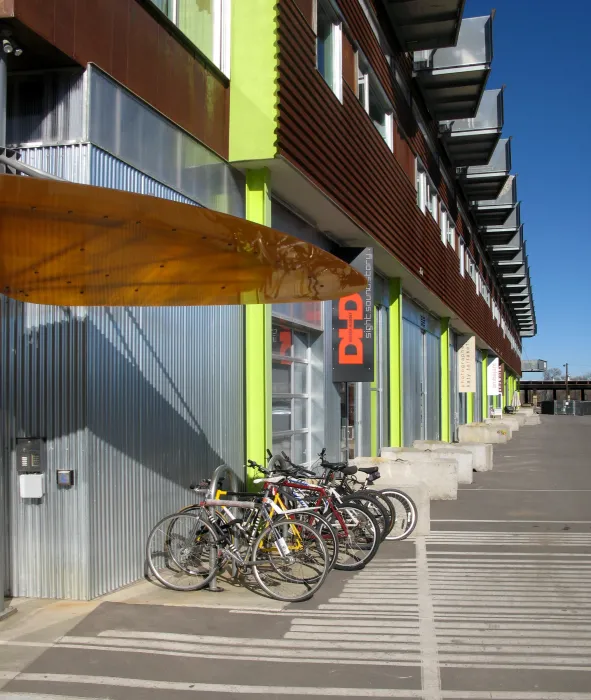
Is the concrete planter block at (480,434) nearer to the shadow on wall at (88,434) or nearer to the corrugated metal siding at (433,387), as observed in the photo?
the corrugated metal siding at (433,387)

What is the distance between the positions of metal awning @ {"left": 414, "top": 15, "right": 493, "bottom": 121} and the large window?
1008 centimetres

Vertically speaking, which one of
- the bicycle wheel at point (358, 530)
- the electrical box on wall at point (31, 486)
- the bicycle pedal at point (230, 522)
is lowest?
the bicycle wheel at point (358, 530)

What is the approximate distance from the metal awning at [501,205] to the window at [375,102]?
17614mm

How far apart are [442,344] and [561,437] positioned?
11.3 m

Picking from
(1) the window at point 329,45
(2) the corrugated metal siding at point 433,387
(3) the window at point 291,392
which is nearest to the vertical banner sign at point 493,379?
(2) the corrugated metal siding at point 433,387

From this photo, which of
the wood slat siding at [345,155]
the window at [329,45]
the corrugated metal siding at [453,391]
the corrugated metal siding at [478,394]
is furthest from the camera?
the corrugated metal siding at [478,394]

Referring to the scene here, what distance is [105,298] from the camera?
6.14m

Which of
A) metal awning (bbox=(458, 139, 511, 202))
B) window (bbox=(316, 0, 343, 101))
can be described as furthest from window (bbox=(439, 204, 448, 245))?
window (bbox=(316, 0, 343, 101))

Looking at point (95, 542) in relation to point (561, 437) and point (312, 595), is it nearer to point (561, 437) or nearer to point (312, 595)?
point (312, 595)

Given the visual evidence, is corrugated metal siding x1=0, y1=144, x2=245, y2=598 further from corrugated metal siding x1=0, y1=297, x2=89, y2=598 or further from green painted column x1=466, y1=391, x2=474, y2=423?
green painted column x1=466, y1=391, x2=474, y2=423

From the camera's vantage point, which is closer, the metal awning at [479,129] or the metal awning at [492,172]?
the metal awning at [479,129]

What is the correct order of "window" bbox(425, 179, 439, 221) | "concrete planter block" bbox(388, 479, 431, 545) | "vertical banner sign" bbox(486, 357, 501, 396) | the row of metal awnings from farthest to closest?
"vertical banner sign" bbox(486, 357, 501, 396) → "window" bbox(425, 179, 439, 221) → the row of metal awnings → "concrete planter block" bbox(388, 479, 431, 545)

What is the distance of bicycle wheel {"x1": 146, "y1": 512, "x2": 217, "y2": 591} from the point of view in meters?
6.84

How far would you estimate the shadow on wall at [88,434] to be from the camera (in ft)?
20.6
